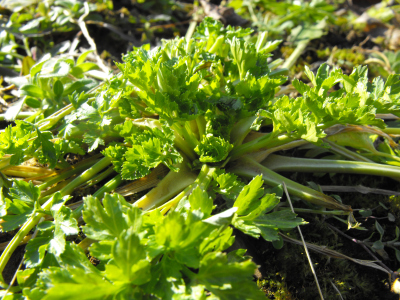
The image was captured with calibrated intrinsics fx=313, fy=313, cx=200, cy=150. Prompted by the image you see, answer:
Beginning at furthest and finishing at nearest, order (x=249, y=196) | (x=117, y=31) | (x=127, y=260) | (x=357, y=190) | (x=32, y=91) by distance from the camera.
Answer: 1. (x=117, y=31)
2. (x=32, y=91)
3. (x=357, y=190)
4. (x=249, y=196)
5. (x=127, y=260)

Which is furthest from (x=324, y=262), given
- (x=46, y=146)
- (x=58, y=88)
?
(x=58, y=88)

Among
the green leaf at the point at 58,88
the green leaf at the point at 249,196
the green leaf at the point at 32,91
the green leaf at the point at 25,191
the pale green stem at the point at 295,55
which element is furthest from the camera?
the pale green stem at the point at 295,55

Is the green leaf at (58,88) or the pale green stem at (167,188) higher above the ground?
the green leaf at (58,88)

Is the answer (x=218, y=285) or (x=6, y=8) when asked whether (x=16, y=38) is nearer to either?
(x=6, y=8)

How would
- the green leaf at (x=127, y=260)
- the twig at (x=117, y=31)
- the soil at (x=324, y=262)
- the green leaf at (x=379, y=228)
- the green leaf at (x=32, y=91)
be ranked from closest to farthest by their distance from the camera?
1. the green leaf at (x=127, y=260)
2. the soil at (x=324, y=262)
3. the green leaf at (x=379, y=228)
4. the green leaf at (x=32, y=91)
5. the twig at (x=117, y=31)

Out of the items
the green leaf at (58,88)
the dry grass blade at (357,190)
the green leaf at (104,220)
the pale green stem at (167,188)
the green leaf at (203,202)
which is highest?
the green leaf at (58,88)

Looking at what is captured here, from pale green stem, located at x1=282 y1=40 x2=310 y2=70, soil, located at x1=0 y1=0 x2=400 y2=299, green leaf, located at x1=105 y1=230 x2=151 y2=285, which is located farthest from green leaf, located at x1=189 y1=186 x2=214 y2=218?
pale green stem, located at x1=282 y1=40 x2=310 y2=70

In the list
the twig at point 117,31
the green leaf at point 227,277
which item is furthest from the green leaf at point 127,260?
the twig at point 117,31

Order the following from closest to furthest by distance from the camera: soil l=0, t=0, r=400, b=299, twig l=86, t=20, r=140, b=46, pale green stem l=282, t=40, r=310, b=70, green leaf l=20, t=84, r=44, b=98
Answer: soil l=0, t=0, r=400, b=299 < green leaf l=20, t=84, r=44, b=98 < pale green stem l=282, t=40, r=310, b=70 < twig l=86, t=20, r=140, b=46

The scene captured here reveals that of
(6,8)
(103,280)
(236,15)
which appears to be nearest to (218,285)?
(103,280)

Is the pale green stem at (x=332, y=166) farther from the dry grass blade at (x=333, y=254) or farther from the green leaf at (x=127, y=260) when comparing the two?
the green leaf at (x=127, y=260)

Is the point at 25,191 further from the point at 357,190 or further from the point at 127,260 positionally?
the point at 357,190

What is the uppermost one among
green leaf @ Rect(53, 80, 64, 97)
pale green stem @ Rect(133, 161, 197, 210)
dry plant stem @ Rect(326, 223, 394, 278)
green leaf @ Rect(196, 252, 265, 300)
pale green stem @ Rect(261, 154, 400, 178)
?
green leaf @ Rect(53, 80, 64, 97)

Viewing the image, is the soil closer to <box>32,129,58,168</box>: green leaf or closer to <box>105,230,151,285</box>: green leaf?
<box>32,129,58,168</box>: green leaf
